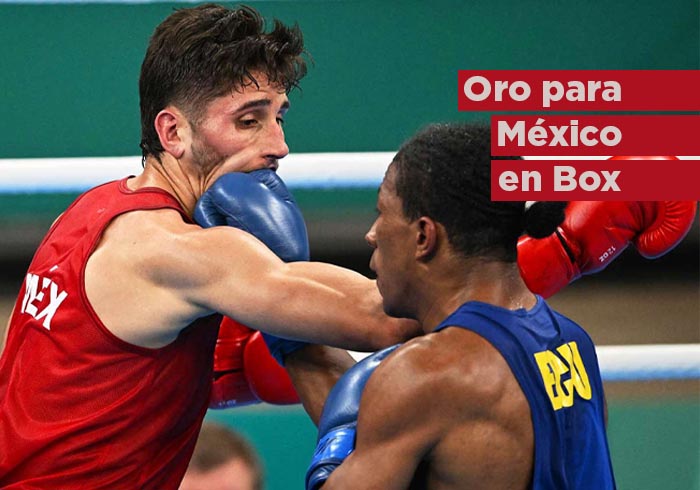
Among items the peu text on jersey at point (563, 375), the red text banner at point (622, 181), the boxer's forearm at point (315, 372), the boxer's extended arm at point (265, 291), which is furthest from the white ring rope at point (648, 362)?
the peu text on jersey at point (563, 375)

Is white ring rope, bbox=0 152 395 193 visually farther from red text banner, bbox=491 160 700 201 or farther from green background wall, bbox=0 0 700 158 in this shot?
green background wall, bbox=0 0 700 158

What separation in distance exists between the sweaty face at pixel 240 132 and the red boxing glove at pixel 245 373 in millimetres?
440

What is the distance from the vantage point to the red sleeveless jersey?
178cm

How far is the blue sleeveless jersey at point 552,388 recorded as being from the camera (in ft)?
4.66

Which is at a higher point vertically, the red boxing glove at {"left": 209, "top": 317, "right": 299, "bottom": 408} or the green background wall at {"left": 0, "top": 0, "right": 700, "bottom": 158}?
the green background wall at {"left": 0, "top": 0, "right": 700, "bottom": 158}

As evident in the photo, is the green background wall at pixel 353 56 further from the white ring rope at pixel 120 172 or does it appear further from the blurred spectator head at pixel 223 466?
the blurred spectator head at pixel 223 466

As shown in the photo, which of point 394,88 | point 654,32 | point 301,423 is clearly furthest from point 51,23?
point 654,32

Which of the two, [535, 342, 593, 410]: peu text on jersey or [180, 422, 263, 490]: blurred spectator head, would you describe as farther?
[180, 422, 263, 490]: blurred spectator head

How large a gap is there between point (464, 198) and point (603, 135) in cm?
179

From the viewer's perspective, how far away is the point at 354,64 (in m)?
3.78

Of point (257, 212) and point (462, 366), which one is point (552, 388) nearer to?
point (462, 366)

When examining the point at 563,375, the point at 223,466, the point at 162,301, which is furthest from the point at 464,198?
the point at 223,466

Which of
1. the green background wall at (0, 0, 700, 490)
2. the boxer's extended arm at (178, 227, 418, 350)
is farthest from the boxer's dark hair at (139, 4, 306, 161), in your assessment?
the green background wall at (0, 0, 700, 490)

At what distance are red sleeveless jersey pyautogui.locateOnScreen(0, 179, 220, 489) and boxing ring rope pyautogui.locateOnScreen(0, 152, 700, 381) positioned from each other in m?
0.93
